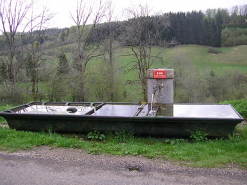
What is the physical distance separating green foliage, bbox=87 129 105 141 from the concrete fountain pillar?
2.10m

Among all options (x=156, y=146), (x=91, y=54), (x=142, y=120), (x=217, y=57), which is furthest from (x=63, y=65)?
(x=217, y=57)

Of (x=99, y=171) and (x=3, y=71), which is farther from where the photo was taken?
(x=3, y=71)

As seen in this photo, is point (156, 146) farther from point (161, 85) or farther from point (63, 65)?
point (63, 65)

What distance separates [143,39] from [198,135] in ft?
47.8

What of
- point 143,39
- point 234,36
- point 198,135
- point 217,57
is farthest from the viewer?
point 217,57

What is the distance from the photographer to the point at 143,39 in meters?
19.5

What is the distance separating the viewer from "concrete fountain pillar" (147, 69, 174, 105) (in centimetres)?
769

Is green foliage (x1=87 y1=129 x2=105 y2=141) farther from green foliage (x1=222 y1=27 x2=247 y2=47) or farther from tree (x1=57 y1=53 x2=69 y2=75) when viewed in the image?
green foliage (x1=222 y1=27 x2=247 y2=47)

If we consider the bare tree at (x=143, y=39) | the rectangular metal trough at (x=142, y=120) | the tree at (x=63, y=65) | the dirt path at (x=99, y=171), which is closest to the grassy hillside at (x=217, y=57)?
the bare tree at (x=143, y=39)

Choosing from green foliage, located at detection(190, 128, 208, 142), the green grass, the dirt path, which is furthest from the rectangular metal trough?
the dirt path

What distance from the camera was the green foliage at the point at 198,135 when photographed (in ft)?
19.1

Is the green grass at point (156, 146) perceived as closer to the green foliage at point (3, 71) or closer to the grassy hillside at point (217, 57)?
the green foliage at point (3, 71)

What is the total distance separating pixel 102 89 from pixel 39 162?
1603 cm

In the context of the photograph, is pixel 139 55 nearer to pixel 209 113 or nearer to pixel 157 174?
pixel 209 113
